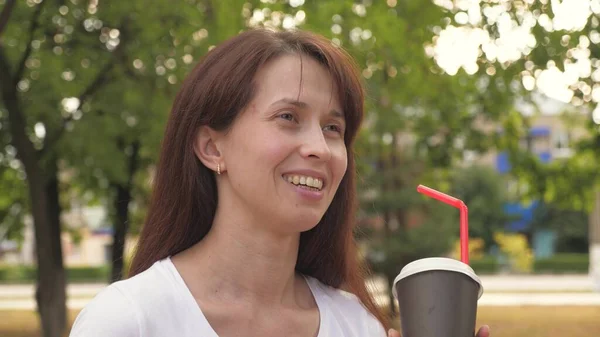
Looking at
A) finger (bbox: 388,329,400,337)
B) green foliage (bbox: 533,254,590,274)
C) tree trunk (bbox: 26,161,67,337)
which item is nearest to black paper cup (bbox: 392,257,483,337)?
finger (bbox: 388,329,400,337)

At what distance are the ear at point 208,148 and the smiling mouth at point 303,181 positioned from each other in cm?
23

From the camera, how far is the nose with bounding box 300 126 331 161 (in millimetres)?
2143

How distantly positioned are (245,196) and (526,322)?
19.0 m

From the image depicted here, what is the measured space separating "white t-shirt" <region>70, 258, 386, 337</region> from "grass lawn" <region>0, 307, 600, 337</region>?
15565 mm

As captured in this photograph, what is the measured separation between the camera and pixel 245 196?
2.22 m

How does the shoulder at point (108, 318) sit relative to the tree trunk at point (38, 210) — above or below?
above

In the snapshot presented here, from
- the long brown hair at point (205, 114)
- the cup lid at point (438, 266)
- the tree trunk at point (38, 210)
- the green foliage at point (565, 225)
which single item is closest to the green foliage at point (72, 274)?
the green foliage at point (565, 225)

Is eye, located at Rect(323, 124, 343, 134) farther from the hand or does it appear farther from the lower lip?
the hand

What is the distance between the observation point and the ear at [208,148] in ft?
7.54

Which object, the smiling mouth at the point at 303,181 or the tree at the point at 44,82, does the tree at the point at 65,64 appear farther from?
the smiling mouth at the point at 303,181

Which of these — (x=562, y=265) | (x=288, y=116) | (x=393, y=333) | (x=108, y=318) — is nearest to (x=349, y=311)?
(x=393, y=333)

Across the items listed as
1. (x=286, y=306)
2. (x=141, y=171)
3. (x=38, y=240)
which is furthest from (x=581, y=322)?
(x=286, y=306)

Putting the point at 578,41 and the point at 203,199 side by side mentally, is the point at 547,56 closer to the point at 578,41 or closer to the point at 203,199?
the point at 578,41

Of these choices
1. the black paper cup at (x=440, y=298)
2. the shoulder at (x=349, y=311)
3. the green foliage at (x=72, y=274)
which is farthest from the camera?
the green foliage at (x=72, y=274)
